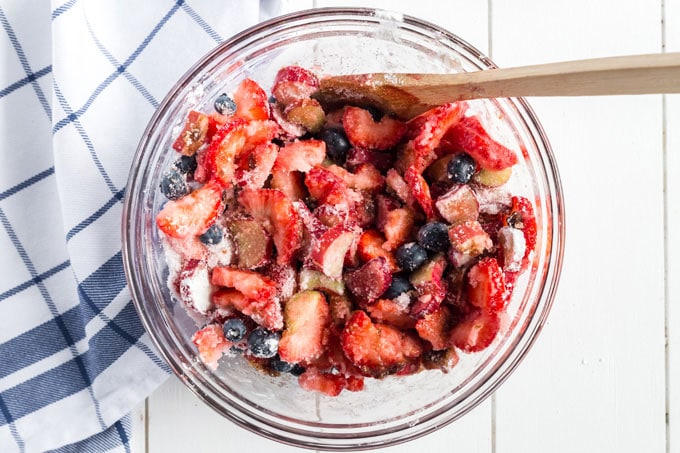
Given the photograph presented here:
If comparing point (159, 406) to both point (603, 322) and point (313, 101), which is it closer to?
point (313, 101)

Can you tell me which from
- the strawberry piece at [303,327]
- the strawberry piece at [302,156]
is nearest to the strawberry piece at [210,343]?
the strawberry piece at [303,327]

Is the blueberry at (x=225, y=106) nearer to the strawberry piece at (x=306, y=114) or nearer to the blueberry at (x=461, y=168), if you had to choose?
the strawberry piece at (x=306, y=114)

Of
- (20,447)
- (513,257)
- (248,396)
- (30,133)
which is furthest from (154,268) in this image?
(513,257)

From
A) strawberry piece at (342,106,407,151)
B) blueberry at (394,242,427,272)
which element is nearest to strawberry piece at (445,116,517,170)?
strawberry piece at (342,106,407,151)

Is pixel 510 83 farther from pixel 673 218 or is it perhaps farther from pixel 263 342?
pixel 673 218

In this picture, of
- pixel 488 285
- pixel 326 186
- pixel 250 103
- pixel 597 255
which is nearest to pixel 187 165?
pixel 250 103

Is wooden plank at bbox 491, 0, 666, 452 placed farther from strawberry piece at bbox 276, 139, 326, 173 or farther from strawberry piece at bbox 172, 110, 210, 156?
strawberry piece at bbox 172, 110, 210, 156

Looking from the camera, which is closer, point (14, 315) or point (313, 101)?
point (313, 101)
